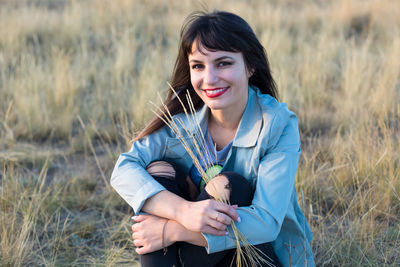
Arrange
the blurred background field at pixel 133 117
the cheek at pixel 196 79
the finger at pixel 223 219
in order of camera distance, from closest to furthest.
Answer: the finger at pixel 223 219 < the cheek at pixel 196 79 < the blurred background field at pixel 133 117

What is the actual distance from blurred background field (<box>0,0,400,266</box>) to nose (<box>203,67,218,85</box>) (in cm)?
43

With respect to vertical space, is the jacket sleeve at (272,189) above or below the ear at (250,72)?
below

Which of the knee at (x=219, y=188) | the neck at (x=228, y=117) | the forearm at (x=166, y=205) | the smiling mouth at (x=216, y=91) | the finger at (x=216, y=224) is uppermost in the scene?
the smiling mouth at (x=216, y=91)

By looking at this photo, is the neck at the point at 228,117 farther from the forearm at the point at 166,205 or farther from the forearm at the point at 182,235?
the forearm at the point at 182,235

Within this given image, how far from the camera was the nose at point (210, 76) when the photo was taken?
216 centimetres

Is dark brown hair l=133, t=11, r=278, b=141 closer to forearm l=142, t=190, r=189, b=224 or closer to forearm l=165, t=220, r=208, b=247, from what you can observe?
forearm l=142, t=190, r=189, b=224

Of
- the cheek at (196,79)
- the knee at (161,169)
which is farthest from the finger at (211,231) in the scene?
the cheek at (196,79)

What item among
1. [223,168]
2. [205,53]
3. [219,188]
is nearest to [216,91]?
[205,53]

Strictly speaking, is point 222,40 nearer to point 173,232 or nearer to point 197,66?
point 197,66

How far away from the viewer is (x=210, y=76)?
2.16m

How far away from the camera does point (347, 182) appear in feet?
10.6

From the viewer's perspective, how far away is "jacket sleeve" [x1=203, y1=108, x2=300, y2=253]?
6.31 feet

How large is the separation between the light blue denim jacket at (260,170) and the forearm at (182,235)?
0.24 feet

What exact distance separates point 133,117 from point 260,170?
261 centimetres
